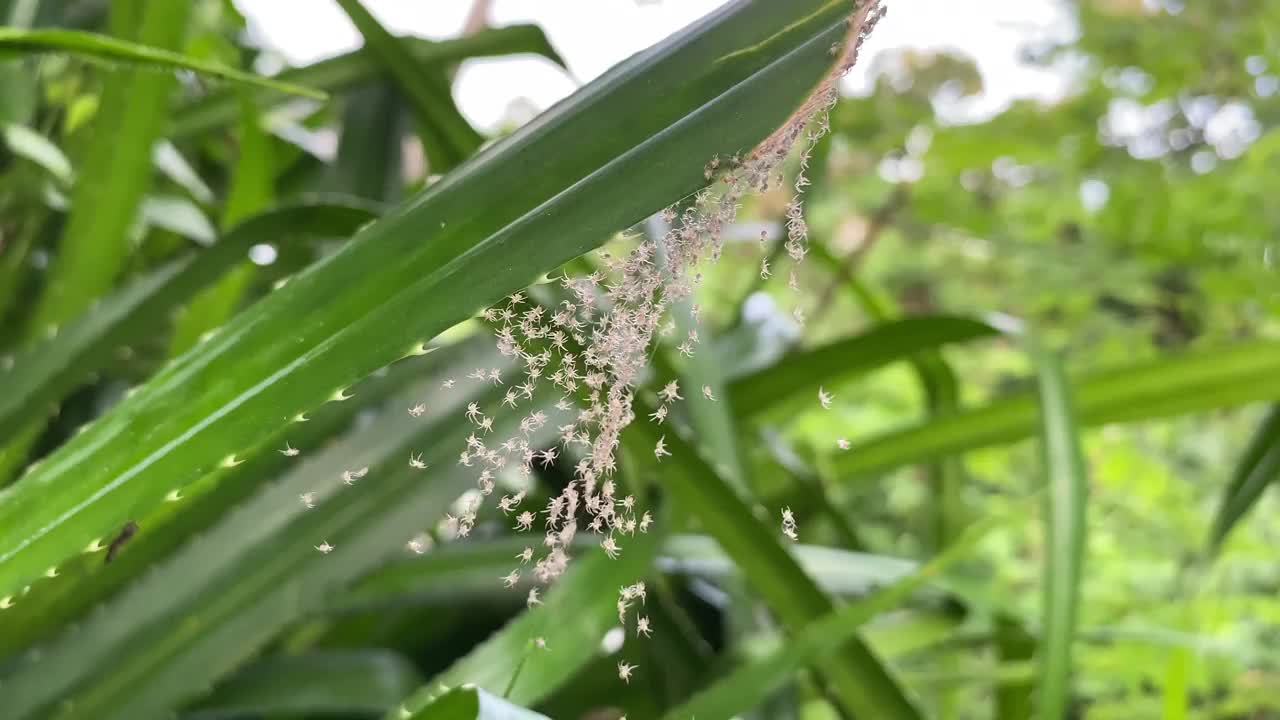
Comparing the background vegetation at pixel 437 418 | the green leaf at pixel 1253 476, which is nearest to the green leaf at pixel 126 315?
the background vegetation at pixel 437 418

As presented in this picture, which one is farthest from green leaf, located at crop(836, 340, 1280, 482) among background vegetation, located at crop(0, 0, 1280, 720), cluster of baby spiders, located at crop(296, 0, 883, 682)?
cluster of baby spiders, located at crop(296, 0, 883, 682)

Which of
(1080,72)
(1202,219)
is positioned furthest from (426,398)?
(1080,72)

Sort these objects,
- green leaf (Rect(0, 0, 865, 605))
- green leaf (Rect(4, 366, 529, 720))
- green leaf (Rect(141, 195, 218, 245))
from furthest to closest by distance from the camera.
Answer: green leaf (Rect(141, 195, 218, 245))
green leaf (Rect(4, 366, 529, 720))
green leaf (Rect(0, 0, 865, 605))

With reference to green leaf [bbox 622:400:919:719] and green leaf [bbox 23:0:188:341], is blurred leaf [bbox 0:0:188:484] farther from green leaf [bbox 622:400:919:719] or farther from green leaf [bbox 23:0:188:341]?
green leaf [bbox 622:400:919:719]

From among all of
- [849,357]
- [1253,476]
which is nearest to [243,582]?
[849,357]

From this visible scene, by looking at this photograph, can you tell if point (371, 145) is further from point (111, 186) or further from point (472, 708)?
point (472, 708)

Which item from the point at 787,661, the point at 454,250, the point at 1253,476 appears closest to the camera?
the point at 454,250

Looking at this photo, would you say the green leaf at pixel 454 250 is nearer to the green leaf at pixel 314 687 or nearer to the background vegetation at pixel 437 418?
the background vegetation at pixel 437 418
